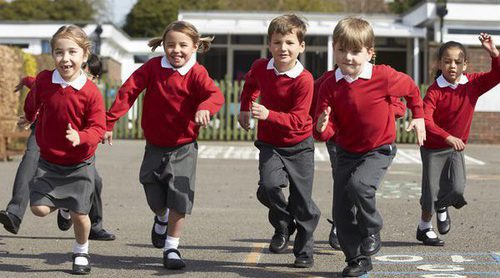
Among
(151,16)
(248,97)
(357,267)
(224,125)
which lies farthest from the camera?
(151,16)

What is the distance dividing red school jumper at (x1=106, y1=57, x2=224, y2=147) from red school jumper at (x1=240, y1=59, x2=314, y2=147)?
1.27 ft

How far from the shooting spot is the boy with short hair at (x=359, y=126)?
6.65m

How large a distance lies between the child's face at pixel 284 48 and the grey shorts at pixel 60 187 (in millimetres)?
1669

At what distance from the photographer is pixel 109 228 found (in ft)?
30.8

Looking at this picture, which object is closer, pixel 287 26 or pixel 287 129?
pixel 287 26

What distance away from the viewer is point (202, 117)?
6773 mm

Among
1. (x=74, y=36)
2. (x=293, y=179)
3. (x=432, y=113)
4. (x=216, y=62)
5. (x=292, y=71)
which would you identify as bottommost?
(x=216, y=62)

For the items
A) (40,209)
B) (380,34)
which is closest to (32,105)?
(40,209)

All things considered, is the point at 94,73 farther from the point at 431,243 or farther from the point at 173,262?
the point at 431,243

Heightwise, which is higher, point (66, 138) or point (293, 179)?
point (66, 138)

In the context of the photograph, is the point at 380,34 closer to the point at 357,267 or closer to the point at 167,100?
the point at 167,100

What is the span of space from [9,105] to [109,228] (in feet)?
32.2

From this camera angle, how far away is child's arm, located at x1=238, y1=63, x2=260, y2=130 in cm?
746

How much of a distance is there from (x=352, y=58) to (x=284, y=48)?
698mm
